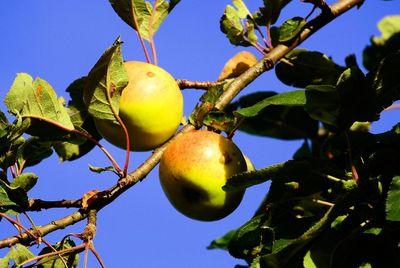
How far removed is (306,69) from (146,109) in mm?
752

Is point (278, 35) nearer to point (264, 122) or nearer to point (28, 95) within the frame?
point (264, 122)

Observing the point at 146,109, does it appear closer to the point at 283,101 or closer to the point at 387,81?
the point at 283,101

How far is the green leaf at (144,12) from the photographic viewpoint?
1.79m

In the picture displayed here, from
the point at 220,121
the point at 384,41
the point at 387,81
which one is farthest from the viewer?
the point at 384,41

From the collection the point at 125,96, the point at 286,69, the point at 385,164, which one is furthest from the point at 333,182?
the point at 286,69

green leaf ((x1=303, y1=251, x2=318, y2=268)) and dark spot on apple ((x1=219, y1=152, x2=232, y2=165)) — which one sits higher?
dark spot on apple ((x1=219, y1=152, x2=232, y2=165))

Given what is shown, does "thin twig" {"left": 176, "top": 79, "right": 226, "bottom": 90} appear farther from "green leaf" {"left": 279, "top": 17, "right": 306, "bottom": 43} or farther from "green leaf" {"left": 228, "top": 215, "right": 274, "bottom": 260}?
"green leaf" {"left": 228, "top": 215, "right": 274, "bottom": 260}

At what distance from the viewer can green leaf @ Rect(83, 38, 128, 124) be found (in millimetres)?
1488

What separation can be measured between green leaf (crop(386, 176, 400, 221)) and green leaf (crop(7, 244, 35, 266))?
881 mm

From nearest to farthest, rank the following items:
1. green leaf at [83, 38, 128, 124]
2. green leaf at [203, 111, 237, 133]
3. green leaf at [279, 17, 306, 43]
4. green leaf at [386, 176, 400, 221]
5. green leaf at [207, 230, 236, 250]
Answer: green leaf at [386, 176, 400, 221]
green leaf at [83, 38, 128, 124]
green leaf at [203, 111, 237, 133]
green leaf at [279, 17, 306, 43]
green leaf at [207, 230, 236, 250]

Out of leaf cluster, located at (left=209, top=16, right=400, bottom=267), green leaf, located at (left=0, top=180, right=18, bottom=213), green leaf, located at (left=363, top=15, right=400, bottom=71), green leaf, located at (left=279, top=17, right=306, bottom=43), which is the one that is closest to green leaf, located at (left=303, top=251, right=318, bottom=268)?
leaf cluster, located at (left=209, top=16, right=400, bottom=267)

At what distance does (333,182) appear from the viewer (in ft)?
5.05

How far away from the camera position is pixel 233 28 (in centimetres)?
208

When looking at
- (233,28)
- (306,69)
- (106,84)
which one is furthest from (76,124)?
(306,69)
